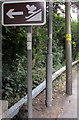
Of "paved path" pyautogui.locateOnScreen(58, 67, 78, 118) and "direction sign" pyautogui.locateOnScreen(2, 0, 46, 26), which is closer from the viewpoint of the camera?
"direction sign" pyautogui.locateOnScreen(2, 0, 46, 26)

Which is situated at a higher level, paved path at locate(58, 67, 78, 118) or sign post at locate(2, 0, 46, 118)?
sign post at locate(2, 0, 46, 118)

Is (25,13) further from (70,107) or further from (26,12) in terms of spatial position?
(70,107)

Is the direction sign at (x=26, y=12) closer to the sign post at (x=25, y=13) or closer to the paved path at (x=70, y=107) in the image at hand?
the sign post at (x=25, y=13)

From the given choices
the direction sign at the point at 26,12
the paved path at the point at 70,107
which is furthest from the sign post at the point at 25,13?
the paved path at the point at 70,107

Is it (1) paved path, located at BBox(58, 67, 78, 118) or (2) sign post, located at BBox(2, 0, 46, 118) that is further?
(1) paved path, located at BBox(58, 67, 78, 118)

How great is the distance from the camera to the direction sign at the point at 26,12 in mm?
1996

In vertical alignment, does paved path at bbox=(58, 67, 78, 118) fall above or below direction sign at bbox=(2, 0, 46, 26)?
below

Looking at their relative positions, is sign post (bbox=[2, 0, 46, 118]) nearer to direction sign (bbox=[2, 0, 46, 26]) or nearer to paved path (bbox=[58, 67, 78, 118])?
direction sign (bbox=[2, 0, 46, 26])

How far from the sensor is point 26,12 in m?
2.02

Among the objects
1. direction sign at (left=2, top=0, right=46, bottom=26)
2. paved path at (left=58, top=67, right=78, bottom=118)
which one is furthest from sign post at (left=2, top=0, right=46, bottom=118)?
paved path at (left=58, top=67, right=78, bottom=118)

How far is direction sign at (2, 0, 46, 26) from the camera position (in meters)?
2.00

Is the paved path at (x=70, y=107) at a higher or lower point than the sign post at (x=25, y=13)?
lower

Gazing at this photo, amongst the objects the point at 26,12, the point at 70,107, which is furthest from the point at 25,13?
the point at 70,107

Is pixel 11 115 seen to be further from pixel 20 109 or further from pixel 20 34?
pixel 20 34
